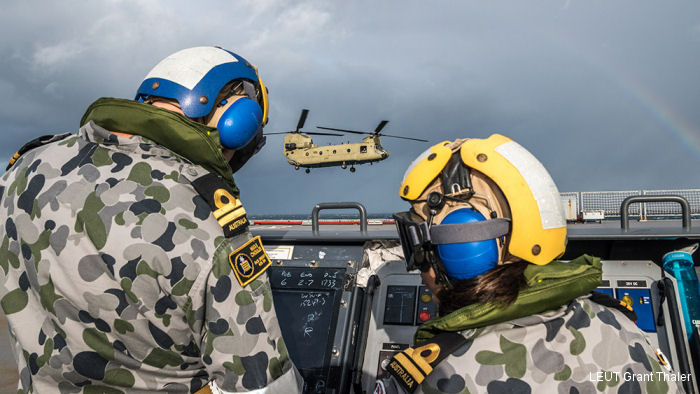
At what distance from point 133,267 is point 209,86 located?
797 mm

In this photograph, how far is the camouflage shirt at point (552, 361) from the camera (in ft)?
4.44

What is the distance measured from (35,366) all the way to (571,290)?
1734mm

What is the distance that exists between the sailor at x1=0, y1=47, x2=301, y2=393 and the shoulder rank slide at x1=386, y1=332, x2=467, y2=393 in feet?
1.21

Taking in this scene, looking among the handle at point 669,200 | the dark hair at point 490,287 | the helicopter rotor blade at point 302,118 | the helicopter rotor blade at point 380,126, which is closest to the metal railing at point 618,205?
the handle at point 669,200

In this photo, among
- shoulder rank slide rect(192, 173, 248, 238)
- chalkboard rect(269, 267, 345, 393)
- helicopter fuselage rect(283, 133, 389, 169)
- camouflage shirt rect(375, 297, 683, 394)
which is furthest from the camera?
helicopter fuselage rect(283, 133, 389, 169)

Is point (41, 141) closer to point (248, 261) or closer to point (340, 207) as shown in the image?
point (248, 261)

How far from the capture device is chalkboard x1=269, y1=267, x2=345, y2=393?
2.80 metres

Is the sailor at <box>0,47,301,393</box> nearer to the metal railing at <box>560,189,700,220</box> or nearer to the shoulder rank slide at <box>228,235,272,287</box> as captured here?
the shoulder rank slide at <box>228,235,272,287</box>

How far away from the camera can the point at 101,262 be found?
138 centimetres

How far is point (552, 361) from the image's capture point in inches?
53.9

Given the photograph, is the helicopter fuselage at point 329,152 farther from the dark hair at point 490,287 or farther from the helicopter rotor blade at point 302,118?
the dark hair at point 490,287

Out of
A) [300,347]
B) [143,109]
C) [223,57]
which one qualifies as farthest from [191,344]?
[300,347]

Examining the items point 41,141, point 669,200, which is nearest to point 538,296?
point 41,141

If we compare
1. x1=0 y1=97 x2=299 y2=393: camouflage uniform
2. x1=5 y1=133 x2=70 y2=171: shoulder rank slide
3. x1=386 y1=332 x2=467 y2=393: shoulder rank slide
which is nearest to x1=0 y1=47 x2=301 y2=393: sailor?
x1=0 y1=97 x2=299 y2=393: camouflage uniform
